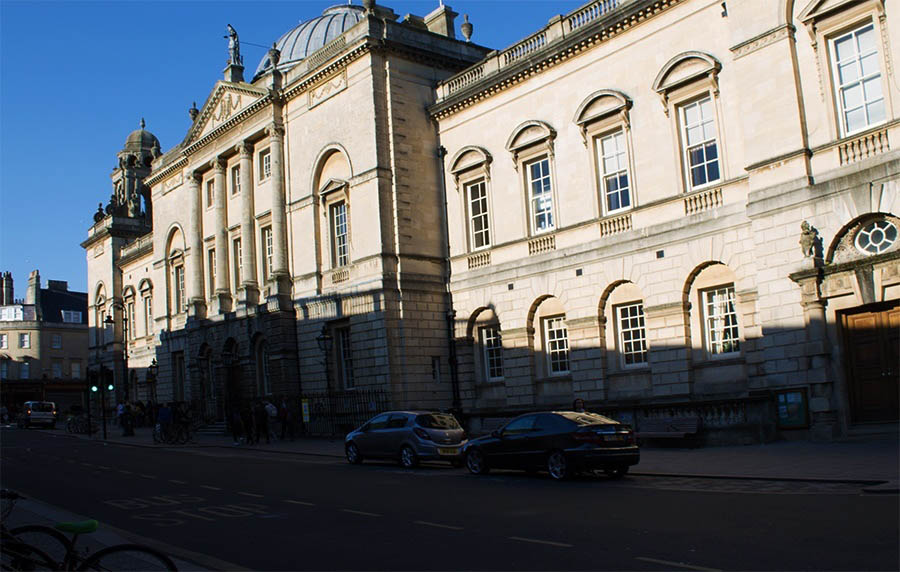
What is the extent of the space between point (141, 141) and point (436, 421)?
181 ft

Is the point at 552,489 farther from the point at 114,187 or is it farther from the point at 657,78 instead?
the point at 114,187

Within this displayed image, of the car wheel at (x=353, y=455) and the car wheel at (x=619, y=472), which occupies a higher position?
the car wheel at (x=353, y=455)

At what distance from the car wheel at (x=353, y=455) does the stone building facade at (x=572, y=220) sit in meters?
5.59

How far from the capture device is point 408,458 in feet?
73.3

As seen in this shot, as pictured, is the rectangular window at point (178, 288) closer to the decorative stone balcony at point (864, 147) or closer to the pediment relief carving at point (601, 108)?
the pediment relief carving at point (601, 108)

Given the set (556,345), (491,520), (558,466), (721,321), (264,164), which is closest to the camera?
(491,520)

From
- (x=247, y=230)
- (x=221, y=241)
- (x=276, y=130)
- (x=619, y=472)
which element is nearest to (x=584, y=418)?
(x=619, y=472)

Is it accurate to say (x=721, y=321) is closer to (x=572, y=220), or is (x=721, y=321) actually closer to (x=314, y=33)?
(x=572, y=220)

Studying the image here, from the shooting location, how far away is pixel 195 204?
45875 mm

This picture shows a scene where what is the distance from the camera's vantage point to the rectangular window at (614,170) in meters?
27.2

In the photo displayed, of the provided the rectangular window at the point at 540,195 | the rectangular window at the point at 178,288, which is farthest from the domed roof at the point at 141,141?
the rectangular window at the point at 540,195

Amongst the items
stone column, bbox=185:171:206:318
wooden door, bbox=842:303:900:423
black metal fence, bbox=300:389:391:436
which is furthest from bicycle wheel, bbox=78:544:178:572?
stone column, bbox=185:171:206:318

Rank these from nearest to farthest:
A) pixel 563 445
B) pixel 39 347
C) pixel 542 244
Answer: pixel 563 445, pixel 542 244, pixel 39 347

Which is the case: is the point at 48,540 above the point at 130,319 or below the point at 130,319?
below
